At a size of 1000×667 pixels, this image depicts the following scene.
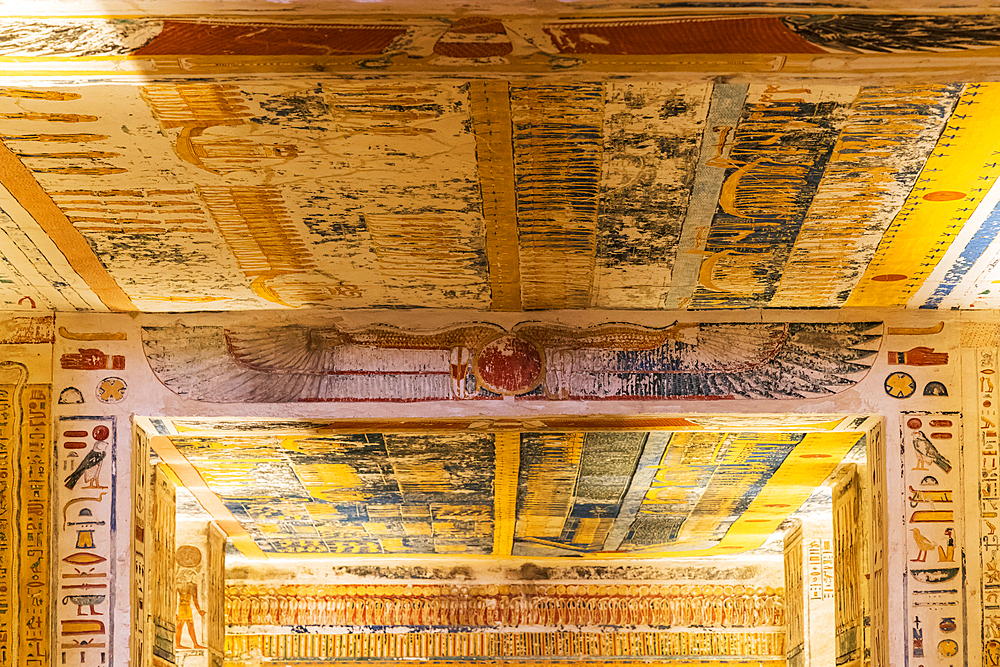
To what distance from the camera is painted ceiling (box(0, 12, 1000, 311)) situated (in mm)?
3184

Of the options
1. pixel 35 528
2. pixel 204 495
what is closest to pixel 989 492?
pixel 35 528

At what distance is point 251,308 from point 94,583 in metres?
1.45

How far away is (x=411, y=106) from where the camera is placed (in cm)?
353

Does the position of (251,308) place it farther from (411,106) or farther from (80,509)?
(411,106)

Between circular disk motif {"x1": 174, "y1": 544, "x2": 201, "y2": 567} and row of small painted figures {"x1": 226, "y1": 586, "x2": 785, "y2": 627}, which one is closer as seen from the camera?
circular disk motif {"x1": 174, "y1": 544, "x2": 201, "y2": 567}

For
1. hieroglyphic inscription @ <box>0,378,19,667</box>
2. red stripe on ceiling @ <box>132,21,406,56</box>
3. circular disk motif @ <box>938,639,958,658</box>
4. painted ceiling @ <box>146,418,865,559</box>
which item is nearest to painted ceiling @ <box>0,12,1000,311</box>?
red stripe on ceiling @ <box>132,21,406,56</box>

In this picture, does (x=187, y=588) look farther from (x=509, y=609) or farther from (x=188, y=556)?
(x=509, y=609)

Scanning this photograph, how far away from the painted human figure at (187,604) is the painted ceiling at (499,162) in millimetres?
3530

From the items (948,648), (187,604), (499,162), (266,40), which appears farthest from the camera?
(187,604)

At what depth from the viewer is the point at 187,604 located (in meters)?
8.09

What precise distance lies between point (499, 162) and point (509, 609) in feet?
22.1

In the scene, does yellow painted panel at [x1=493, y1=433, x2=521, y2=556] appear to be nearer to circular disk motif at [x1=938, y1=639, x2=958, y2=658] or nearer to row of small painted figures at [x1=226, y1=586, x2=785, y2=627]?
row of small painted figures at [x1=226, y1=586, x2=785, y2=627]

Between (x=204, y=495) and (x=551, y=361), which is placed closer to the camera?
(x=551, y=361)

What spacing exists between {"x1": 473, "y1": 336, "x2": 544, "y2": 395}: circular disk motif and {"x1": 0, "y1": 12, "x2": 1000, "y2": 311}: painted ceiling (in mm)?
196
